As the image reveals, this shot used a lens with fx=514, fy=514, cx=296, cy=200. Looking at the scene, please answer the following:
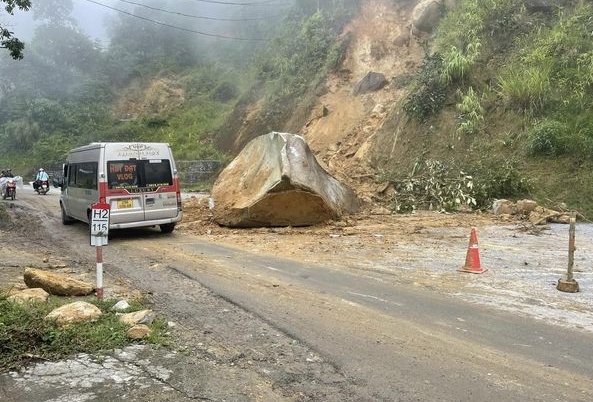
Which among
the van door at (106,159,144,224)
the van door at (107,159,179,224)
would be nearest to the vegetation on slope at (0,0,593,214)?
the van door at (107,159,179,224)

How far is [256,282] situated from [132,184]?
541 centimetres

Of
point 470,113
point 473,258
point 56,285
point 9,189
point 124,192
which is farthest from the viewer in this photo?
point 9,189

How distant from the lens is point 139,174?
11586 millimetres

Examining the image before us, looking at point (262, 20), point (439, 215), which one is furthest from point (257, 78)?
point (439, 215)

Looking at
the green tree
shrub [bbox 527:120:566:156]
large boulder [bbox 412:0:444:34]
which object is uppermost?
large boulder [bbox 412:0:444:34]

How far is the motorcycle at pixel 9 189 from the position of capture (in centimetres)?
2166

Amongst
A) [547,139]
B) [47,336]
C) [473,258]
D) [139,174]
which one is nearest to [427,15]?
[547,139]

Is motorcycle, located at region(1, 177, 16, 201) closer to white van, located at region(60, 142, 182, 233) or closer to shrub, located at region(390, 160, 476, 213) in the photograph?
white van, located at region(60, 142, 182, 233)

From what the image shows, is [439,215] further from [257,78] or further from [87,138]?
[87,138]

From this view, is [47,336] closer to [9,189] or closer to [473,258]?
[473,258]

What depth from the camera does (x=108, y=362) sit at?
4.27 meters

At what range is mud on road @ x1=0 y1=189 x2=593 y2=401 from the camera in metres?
3.94

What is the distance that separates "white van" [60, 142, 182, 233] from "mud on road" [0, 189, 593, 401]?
20.4 inches

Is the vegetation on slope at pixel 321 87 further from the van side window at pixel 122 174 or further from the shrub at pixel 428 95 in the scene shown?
the van side window at pixel 122 174
